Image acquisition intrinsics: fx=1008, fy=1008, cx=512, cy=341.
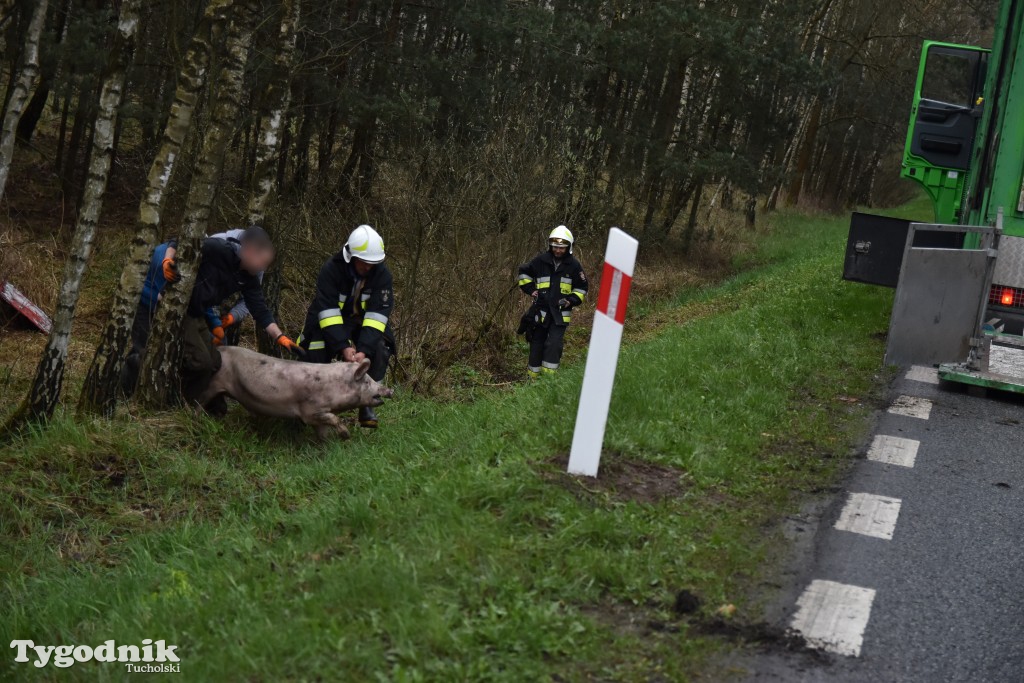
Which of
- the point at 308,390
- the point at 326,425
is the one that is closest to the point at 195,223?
the point at 308,390

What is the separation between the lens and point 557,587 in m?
4.12

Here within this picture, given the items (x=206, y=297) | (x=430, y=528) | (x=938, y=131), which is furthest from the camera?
(x=938, y=131)

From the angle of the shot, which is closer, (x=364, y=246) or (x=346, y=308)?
(x=364, y=246)

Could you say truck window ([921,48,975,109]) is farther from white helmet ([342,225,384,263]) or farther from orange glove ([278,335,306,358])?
orange glove ([278,335,306,358])

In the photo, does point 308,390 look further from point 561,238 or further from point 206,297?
point 561,238

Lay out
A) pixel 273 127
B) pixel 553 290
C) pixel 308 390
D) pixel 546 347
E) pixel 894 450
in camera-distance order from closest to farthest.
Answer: pixel 894 450, pixel 308 390, pixel 273 127, pixel 553 290, pixel 546 347

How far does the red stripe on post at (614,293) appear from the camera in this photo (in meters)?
5.03

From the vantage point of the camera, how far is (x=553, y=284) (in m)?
10.6

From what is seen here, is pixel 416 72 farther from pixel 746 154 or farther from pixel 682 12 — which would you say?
pixel 746 154

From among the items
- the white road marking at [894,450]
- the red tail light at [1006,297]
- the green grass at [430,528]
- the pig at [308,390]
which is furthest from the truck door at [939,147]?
the pig at [308,390]

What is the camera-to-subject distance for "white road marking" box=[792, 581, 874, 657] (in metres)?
3.91

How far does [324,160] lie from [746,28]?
936cm

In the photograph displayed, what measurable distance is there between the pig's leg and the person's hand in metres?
1.52

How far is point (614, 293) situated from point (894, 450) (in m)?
2.70
